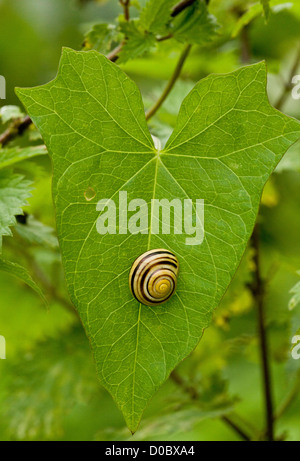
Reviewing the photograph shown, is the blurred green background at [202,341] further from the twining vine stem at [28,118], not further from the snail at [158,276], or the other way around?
the snail at [158,276]

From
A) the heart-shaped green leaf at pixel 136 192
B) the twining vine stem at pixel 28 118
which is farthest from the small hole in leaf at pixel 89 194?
the twining vine stem at pixel 28 118

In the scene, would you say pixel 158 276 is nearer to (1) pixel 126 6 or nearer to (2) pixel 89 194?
(2) pixel 89 194

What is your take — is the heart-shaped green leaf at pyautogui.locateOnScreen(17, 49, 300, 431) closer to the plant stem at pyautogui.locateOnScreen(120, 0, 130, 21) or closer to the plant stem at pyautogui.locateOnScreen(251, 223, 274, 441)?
the plant stem at pyautogui.locateOnScreen(120, 0, 130, 21)

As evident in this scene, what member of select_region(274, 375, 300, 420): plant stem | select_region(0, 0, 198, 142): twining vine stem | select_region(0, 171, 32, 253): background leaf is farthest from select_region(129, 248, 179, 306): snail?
select_region(274, 375, 300, 420): plant stem

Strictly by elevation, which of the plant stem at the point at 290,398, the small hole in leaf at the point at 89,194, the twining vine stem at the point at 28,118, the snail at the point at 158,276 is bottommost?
the snail at the point at 158,276

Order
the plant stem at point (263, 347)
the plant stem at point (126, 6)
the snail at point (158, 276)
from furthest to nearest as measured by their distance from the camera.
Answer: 1. the plant stem at point (263, 347)
2. the plant stem at point (126, 6)
3. the snail at point (158, 276)

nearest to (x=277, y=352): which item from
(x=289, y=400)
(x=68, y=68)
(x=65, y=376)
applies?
(x=289, y=400)

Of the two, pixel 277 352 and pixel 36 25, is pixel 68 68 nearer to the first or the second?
pixel 277 352
